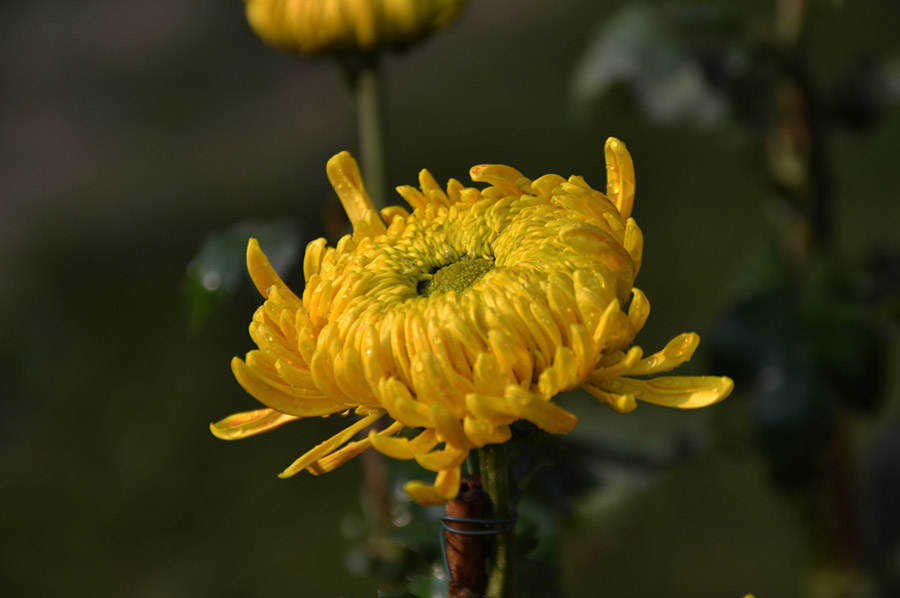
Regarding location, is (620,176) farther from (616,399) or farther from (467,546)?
(467,546)

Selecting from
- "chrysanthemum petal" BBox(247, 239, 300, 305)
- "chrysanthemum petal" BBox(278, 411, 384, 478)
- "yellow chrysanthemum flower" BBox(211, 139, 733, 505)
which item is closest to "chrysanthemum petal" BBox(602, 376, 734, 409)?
"yellow chrysanthemum flower" BBox(211, 139, 733, 505)

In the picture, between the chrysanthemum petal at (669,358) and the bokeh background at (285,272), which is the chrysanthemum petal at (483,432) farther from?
the bokeh background at (285,272)

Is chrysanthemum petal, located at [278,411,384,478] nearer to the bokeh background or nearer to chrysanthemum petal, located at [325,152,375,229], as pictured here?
chrysanthemum petal, located at [325,152,375,229]

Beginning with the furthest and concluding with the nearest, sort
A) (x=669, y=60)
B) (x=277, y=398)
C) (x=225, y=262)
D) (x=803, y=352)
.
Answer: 1. (x=669, y=60)
2. (x=803, y=352)
3. (x=225, y=262)
4. (x=277, y=398)

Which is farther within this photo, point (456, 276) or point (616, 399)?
point (456, 276)

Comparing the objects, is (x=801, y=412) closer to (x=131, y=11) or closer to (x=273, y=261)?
(x=273, y=261)

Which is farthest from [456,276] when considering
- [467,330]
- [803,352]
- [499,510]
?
[803,352]

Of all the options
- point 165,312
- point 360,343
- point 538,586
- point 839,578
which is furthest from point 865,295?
point 165,312
